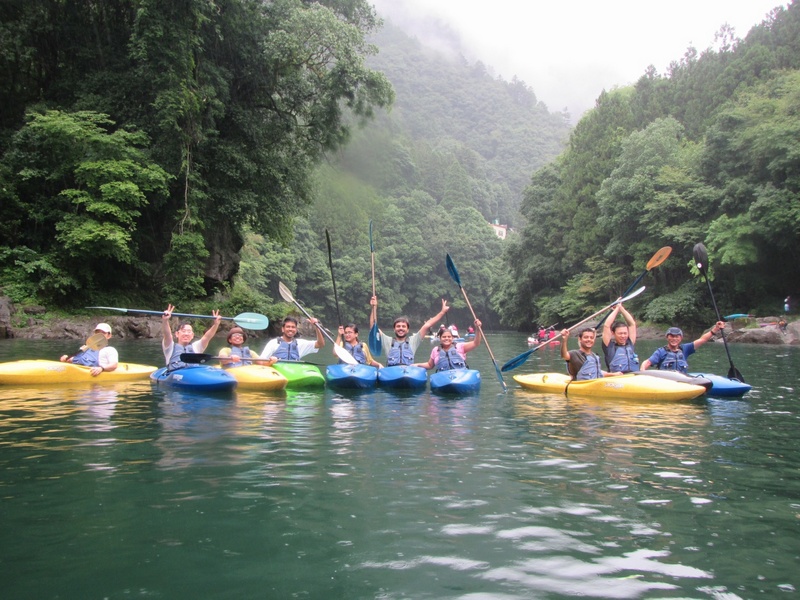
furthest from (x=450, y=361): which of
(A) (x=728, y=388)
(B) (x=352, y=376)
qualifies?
(A) (x=728, y=388)

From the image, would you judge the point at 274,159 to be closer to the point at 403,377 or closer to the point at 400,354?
the point at 400,354

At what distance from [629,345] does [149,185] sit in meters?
14.7

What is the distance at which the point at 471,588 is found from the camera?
258 cm

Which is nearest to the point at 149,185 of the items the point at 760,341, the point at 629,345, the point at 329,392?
the point at 329,392

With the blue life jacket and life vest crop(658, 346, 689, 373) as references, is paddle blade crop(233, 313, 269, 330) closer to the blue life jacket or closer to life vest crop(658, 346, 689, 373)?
the blue life jacket

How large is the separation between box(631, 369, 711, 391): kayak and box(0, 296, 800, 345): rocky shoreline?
15.8m

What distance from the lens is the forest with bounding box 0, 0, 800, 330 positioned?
60.0 feet

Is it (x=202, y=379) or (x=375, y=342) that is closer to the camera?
(x=202, y=379)

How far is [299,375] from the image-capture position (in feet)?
29.4

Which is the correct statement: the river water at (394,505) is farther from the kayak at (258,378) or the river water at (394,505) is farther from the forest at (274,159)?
the forest at (274,159)

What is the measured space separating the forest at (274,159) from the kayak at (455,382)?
10.0 ft

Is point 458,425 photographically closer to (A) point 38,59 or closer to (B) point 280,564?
(B) point 280,564

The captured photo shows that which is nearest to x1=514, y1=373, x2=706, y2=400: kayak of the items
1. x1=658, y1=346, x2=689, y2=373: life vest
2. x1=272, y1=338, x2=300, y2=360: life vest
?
x1=658, y1=346, x2=689, y2=373: life vest

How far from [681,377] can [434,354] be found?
3.40 metres
